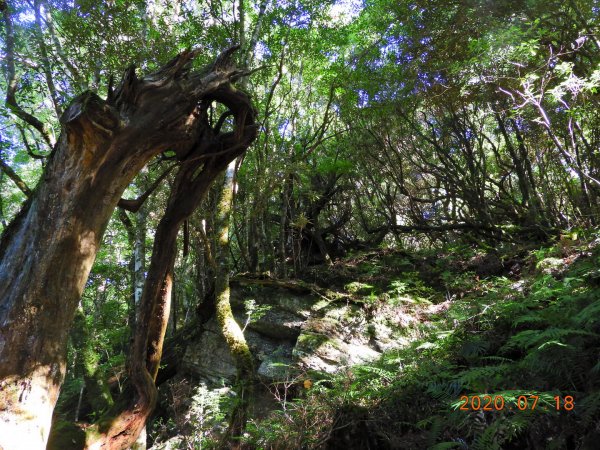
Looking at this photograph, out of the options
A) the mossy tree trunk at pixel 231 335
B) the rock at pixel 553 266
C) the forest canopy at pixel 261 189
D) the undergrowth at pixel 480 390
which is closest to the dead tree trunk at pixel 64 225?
the forest canopy at pixel 261 189

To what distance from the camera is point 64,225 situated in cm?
207

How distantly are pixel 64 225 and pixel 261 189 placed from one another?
668cm

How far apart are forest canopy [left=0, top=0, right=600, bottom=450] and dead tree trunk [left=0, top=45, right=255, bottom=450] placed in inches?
0.4

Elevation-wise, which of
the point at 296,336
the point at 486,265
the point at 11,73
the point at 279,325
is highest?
the point at 11,73

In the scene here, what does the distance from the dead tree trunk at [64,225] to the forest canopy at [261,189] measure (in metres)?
0.01

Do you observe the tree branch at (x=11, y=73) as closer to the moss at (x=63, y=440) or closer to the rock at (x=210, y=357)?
the rock at (x=210, y=357)

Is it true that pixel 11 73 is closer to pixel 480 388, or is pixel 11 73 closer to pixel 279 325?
→ pixel 279 325

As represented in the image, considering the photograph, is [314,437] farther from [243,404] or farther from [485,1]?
[485,1]

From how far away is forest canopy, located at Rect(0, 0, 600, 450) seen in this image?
2.17m

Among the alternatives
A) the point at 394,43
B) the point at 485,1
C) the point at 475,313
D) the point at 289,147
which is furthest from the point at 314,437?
the point at 394,43

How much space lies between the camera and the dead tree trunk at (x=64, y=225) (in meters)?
1.85

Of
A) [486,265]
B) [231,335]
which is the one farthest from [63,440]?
[486,265]

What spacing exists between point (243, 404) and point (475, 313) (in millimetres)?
3012

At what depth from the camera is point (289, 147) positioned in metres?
9.71
